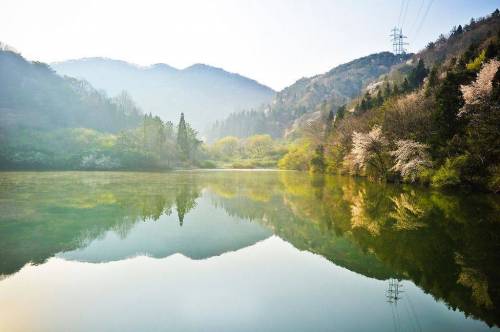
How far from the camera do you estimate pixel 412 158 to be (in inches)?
1592

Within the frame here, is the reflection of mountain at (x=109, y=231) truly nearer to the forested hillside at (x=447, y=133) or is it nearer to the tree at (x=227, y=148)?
the forested hillside at (x=447, y=133)

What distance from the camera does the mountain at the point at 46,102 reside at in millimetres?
123688

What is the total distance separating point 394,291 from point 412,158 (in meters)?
34.6

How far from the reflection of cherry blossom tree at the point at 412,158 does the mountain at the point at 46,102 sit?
114 m

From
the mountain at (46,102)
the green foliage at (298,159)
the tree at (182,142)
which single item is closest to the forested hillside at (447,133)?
the green foliage at (298,159)

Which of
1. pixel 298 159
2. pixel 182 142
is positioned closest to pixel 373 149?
pixel 298 159

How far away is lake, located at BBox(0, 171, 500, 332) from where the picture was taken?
786 centimetres

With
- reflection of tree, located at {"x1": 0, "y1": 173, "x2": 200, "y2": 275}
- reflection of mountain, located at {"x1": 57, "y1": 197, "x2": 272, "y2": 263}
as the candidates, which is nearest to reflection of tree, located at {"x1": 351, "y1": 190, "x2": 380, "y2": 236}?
reflection of mountain, located at {"x1": 57, "y1": 197, "x2": 272, "y2": 263}

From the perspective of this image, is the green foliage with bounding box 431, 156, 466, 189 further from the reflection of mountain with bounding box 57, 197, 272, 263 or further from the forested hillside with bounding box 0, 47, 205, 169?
the forested hillside with bounding box 0, 47, 205, 169

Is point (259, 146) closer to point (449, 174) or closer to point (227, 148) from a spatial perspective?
point (227, 148)

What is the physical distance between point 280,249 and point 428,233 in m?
7.36

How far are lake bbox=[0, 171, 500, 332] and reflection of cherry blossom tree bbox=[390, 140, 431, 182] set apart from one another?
17.3 metres

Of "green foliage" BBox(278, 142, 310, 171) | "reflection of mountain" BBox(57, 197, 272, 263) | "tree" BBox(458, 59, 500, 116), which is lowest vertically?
"reflection of mountain" BBox(57, 197, 272, 263)

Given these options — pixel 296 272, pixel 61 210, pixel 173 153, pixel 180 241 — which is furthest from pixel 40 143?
pixel 296 272
